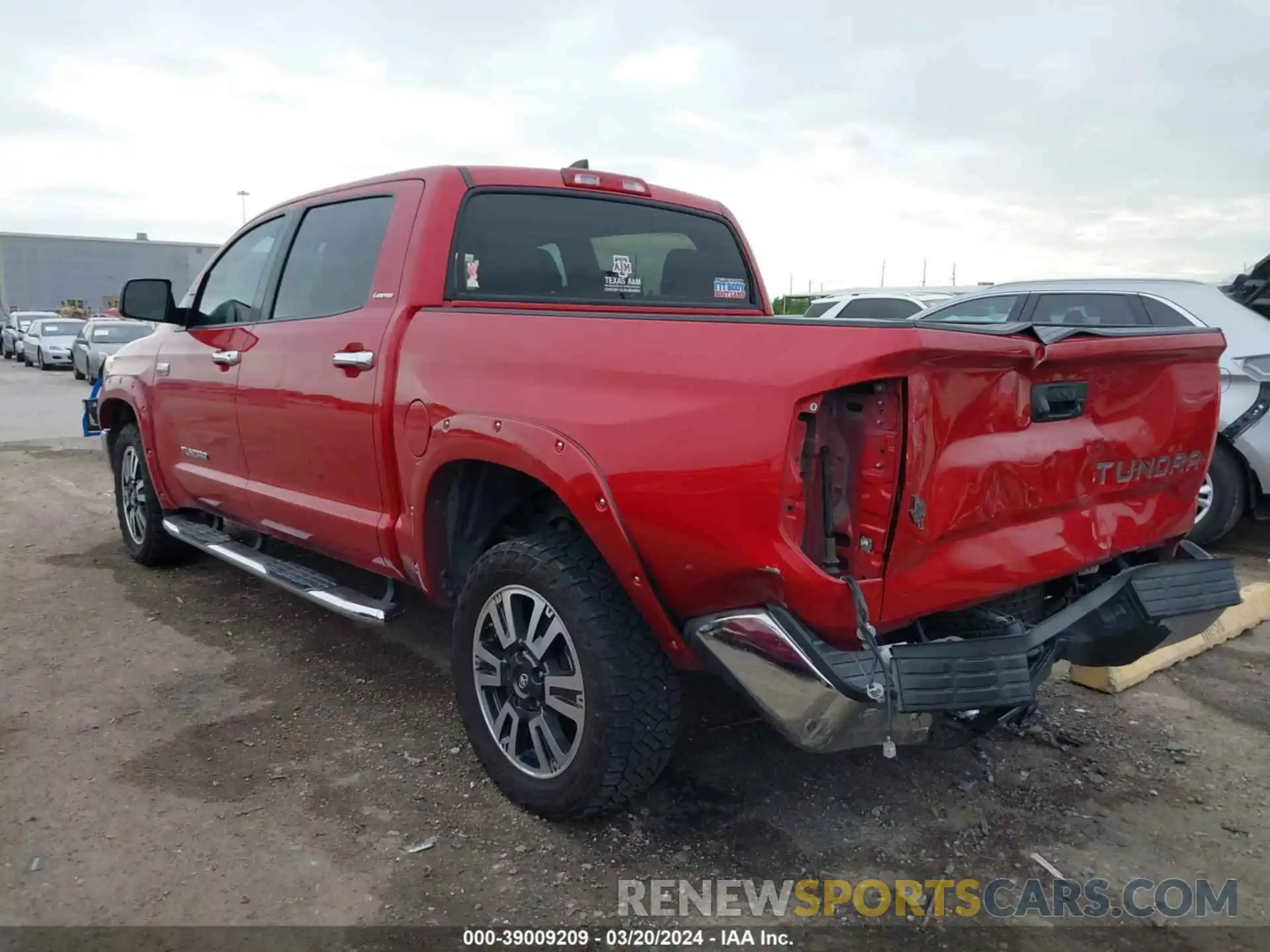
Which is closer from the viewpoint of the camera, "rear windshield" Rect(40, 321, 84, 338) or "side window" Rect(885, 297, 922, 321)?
"side window" Rect(885, 297, 922, 321)

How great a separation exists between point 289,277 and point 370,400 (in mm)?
1141

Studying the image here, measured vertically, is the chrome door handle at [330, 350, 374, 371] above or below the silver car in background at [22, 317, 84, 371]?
above

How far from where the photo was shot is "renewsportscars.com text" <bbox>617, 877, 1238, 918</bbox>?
8.29 feet

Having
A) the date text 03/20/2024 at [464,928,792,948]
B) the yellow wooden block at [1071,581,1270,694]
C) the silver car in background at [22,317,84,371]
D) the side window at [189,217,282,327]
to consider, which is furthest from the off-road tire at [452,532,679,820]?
the silver car in background at [22,317,84,371]

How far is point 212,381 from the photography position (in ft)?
14.5

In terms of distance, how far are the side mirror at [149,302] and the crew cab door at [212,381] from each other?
0.09 meters

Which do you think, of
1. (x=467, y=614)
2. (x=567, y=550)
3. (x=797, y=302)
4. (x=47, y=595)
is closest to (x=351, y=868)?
(x=467, y=614)

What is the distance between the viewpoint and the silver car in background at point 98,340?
19562 mm

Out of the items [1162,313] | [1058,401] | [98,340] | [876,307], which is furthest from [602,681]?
[98,340]

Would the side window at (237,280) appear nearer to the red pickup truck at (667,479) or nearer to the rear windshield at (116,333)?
the red pickup truck at (667,479)

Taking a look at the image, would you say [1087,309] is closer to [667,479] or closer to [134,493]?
[667,479]

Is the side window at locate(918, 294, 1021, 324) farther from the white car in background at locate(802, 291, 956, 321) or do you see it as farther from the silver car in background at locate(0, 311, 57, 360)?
the silver car in background at locate(0, 311, 57, 360)

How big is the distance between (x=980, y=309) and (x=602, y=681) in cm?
601

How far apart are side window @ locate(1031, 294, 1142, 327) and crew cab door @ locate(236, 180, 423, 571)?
5.00m
